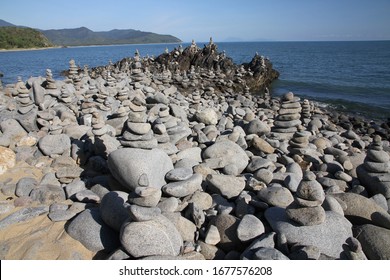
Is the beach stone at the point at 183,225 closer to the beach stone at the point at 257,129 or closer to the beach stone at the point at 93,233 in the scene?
the beach stone at the point at 93,233

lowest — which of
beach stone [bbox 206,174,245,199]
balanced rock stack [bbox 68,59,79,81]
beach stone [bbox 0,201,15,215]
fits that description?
beach stone [bbox 0,201,15,215]

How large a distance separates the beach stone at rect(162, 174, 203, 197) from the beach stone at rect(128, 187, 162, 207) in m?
1.06

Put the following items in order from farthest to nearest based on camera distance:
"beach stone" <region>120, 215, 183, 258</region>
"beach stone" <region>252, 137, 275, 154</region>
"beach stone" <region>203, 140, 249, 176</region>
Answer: "beach stone" <region>252, 137, 275, 154</region>, "beach stone" <region>203, 140, 249, 176</region>, "beach stone" <region>120, 215, 183, 258</region>

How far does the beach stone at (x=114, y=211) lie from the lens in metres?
4.27

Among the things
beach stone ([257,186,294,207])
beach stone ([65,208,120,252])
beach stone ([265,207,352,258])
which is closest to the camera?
beach stone ([265,207,352,258])

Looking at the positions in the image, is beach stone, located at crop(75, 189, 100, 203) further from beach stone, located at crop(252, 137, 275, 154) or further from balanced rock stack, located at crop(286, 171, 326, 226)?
beach stone, located at crop(252, 137, 275, 154)

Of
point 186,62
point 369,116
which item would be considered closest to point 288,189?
point 369,116

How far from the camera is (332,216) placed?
169 inches

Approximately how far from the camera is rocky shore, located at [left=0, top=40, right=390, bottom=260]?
155 inches

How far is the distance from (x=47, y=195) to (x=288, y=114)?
23.5ft

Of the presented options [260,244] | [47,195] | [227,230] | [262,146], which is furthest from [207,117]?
[260,244]

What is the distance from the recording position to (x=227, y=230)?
435 centimetres

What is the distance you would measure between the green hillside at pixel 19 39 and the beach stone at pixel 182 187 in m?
133

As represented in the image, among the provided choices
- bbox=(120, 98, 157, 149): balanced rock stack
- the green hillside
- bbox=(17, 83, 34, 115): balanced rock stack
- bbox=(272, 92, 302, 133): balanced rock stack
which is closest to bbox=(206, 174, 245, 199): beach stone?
bbox=(120, 98, 157, 149): balanced rock stack
